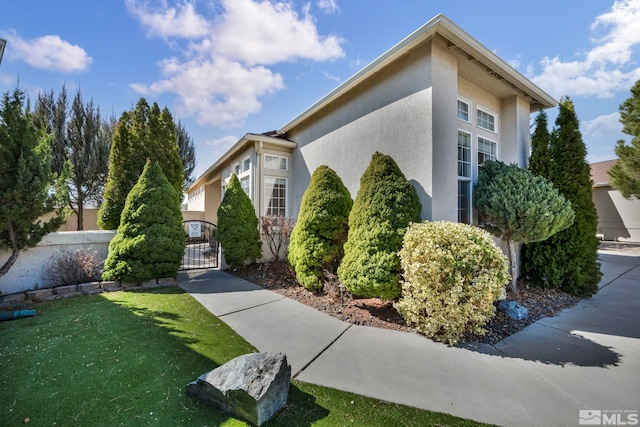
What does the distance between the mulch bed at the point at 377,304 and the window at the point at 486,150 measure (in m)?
3.61

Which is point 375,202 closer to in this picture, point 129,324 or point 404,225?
point 404,225

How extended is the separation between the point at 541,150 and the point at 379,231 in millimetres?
5867

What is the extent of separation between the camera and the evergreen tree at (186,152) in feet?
73.3

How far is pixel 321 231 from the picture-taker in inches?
237

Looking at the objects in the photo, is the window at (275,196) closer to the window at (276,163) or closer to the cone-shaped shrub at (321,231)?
the window at (276,163)

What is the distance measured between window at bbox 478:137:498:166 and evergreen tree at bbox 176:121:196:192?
2235cm

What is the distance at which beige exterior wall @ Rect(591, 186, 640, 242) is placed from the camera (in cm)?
1580

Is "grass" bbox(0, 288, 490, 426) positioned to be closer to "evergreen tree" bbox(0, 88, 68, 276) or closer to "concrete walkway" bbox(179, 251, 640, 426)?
"concrete walkway" bbox(179, 251, 640, 426)

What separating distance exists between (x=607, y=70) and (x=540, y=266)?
721cm

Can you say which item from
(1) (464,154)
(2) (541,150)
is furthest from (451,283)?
(2) (541,150)

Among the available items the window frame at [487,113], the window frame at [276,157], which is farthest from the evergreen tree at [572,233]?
the window frame at [276,157]

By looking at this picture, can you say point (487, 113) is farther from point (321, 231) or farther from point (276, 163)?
point (276, 163)

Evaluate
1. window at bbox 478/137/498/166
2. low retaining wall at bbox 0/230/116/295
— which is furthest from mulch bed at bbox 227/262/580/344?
low retaining wall at bbox 0/230/116/295

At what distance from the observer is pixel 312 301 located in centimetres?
559
